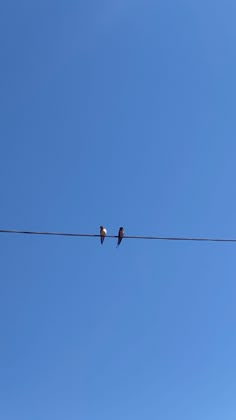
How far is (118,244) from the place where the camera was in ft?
77.8

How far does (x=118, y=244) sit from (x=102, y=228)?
2.42m

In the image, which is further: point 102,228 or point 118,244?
point 102,228

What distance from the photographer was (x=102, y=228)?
26.0 metres
